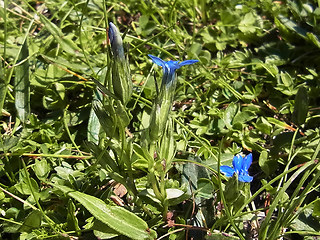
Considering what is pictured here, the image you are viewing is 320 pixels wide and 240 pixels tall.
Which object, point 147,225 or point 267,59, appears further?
point 267,59

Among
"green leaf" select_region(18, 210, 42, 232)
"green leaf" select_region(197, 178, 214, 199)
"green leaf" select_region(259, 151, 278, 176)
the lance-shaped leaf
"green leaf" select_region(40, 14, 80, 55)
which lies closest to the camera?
the lance-shaped leaf

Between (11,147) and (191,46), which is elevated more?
(191,46)

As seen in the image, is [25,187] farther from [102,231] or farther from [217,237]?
[217,237]

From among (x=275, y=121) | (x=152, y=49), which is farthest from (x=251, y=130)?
(x=152, y=49)

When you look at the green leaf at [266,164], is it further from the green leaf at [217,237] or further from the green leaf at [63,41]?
the green leaf at [63,41]

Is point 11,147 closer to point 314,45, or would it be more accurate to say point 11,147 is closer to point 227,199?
point 227,199

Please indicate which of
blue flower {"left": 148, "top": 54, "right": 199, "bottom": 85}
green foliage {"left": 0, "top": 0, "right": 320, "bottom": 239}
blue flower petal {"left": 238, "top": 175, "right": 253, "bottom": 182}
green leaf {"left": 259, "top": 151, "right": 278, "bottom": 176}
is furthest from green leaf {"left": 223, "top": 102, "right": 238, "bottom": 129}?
blue flower {"left": 148, "top": 54, "right": 199, "bottom": 85}

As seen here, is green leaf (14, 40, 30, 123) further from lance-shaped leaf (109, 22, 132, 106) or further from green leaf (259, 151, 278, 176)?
green leaf (259, 151, 278, 176)

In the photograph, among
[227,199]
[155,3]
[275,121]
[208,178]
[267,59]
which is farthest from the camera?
[155,3]

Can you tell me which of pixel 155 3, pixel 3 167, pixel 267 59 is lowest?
pixel 3 167
